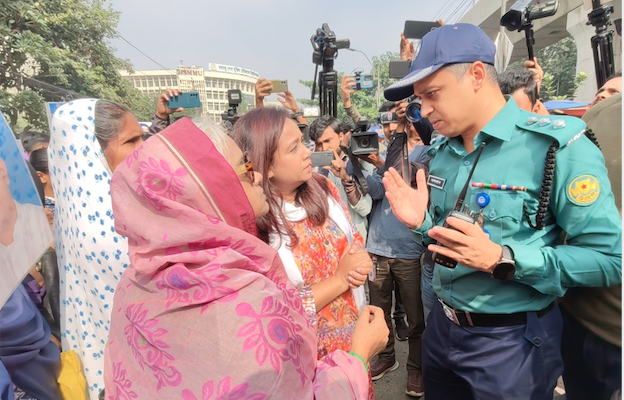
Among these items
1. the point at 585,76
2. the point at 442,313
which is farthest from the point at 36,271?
the point at 585,76

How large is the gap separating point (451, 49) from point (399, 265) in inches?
64.7

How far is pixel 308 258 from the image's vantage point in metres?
1.50

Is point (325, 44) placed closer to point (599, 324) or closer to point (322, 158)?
point (322, 158)

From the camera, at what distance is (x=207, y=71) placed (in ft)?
222

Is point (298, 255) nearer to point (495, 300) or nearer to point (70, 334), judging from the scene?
point (495, 300)

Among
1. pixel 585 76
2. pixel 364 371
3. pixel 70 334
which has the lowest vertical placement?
pixel 70 334

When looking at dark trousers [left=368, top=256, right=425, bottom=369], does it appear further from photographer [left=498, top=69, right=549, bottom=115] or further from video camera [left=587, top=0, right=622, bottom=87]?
video camera [left=587, top=0, right=622, bottom=87]

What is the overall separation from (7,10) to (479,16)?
18.9m

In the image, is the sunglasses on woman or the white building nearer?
the sunglasses on woman

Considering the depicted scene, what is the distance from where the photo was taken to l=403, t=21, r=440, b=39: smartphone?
2.60m

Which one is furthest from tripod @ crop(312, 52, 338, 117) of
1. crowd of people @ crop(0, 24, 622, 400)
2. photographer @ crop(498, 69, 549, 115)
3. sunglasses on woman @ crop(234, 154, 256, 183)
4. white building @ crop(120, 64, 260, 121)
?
white building @ crop(120, 64, 260, 121)

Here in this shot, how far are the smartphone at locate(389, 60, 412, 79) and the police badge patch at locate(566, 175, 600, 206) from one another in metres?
1.59

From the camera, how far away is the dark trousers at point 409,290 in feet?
8.26

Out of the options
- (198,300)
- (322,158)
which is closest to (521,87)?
(322,158)
